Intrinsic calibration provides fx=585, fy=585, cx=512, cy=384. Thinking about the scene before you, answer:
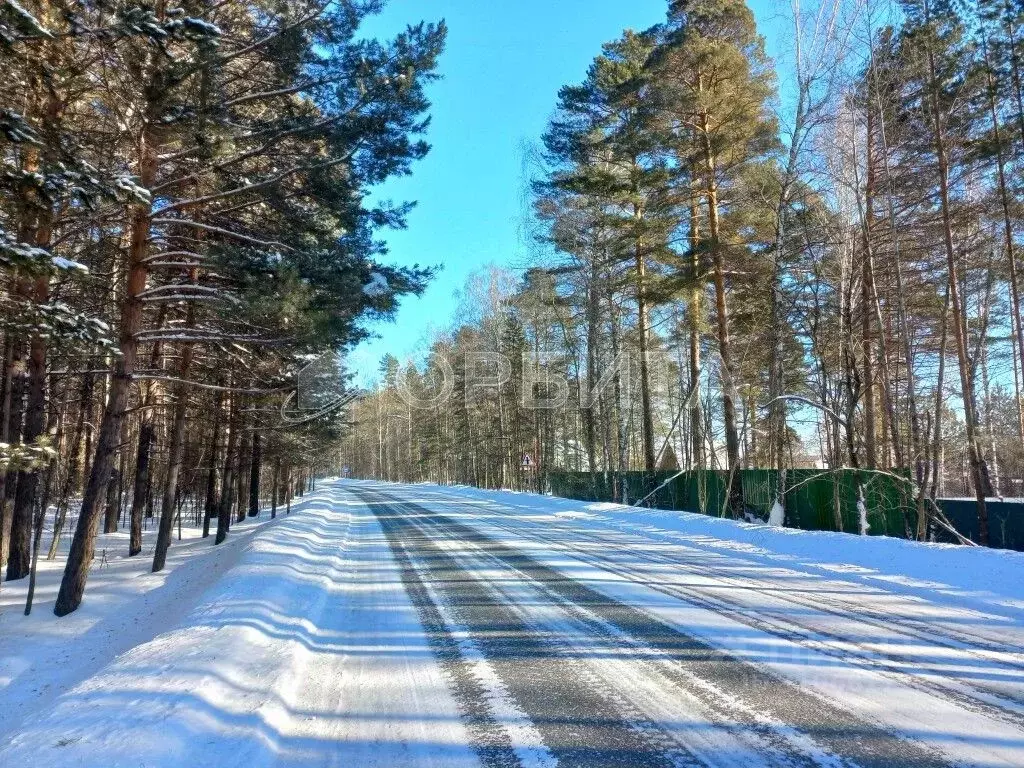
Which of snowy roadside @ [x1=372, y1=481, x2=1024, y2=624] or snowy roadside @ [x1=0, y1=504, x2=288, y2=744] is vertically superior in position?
snowy roadside @ [x1=372, y1=481, x2=1024, y2=624]

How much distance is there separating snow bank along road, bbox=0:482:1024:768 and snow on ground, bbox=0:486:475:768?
2cm

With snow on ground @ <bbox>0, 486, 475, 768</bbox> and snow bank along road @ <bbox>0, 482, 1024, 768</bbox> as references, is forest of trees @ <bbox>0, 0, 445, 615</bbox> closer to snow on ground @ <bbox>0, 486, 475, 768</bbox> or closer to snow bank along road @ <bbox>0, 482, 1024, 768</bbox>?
snow on ground @ <bbox>0, 486, 475, 768</bbox>

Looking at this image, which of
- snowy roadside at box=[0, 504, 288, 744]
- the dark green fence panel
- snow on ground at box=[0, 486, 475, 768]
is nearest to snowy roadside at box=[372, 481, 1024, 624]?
the dark green fence panel

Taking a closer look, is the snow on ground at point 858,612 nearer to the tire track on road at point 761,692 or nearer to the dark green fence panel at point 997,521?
the tire track on road at point 761,692

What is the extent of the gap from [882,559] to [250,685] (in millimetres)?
8289

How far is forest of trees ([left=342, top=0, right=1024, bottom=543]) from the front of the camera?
12008mm

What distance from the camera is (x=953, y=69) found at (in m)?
11.8

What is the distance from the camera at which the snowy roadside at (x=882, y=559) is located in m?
6.50

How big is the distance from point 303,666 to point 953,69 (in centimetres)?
1533

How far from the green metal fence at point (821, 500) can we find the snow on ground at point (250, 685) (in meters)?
9.88

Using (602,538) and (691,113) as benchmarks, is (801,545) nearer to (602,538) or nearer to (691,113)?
(602,538)

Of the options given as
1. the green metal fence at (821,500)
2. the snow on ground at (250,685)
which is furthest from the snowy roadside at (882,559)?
the snow on ground at (250,685)

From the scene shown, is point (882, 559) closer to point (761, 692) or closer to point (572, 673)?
point (761, 692)

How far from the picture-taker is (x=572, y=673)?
429 centimetres
